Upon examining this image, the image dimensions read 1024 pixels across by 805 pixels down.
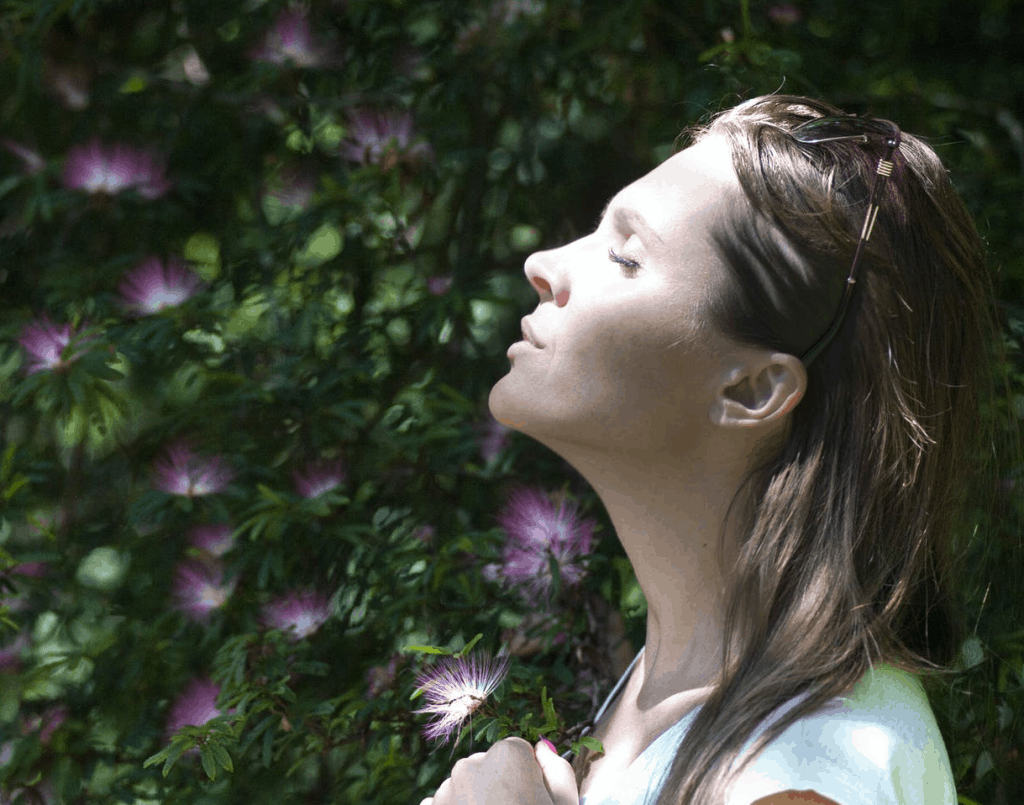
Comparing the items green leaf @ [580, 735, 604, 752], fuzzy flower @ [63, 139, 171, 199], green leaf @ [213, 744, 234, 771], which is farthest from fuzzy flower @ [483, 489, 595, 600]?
fuzzy flower @ [63, 139, 171, 199]

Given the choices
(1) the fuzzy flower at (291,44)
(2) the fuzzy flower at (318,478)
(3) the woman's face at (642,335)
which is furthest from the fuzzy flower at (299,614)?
(1) the fuzzy flower at (291,44)

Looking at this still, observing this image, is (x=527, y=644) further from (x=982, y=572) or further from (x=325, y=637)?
(x=982, y=572)

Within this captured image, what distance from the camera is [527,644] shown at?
1.46 metres

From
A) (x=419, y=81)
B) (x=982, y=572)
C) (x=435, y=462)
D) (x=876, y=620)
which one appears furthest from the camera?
(x=419, y=81)

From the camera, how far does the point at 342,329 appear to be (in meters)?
1.67

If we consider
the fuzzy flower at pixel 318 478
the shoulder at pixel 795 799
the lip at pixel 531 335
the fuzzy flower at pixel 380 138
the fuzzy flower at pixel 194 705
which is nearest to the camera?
the shoulder at pixel 795 799

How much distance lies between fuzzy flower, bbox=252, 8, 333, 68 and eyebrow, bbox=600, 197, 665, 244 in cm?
85

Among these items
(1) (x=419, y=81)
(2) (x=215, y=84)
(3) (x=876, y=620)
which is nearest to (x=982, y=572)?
(3) (x=876, y=620)

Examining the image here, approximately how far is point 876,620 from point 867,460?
0.14 m

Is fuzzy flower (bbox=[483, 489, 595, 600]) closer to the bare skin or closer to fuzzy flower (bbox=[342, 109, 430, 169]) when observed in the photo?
the bare skin

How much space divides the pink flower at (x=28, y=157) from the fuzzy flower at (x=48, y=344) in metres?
0.32

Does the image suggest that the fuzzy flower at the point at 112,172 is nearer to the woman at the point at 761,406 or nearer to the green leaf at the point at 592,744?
the woman at the point at 761,406

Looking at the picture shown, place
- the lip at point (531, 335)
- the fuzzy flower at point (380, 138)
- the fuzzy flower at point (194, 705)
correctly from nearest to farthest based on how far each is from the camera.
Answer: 1. the lip at point (531, 335)
2. the fuzzy flower at point (194, 705)
3. the fuzzy flower at point (380, 138)

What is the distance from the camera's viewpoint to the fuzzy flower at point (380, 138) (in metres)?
1.67
